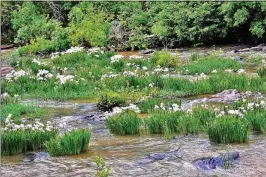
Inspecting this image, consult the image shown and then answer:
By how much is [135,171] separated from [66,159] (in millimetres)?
1112

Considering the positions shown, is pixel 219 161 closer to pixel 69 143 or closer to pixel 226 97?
pixel 69 143

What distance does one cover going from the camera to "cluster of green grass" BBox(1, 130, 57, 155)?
7590 millimetres

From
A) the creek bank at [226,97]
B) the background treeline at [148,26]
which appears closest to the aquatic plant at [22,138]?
the creek bank at [226,97]

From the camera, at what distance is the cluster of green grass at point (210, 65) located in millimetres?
15734

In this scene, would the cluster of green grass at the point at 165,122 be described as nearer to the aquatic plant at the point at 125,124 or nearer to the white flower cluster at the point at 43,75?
the aquatic plant at the point at 125,124

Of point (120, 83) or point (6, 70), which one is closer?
point (120, 83)

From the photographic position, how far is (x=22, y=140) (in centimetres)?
769

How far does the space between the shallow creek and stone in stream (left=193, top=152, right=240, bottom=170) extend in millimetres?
86

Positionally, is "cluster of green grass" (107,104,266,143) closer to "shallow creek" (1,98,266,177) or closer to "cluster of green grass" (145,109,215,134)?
"cluster of green grass" (145,109,215,134)

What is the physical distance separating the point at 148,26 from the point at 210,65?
39.8ft

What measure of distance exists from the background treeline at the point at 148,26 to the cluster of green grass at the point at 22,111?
541 inches

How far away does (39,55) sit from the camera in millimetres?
25828

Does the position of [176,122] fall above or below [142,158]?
above

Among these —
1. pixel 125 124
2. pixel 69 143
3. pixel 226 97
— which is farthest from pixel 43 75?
pixel 69 143
